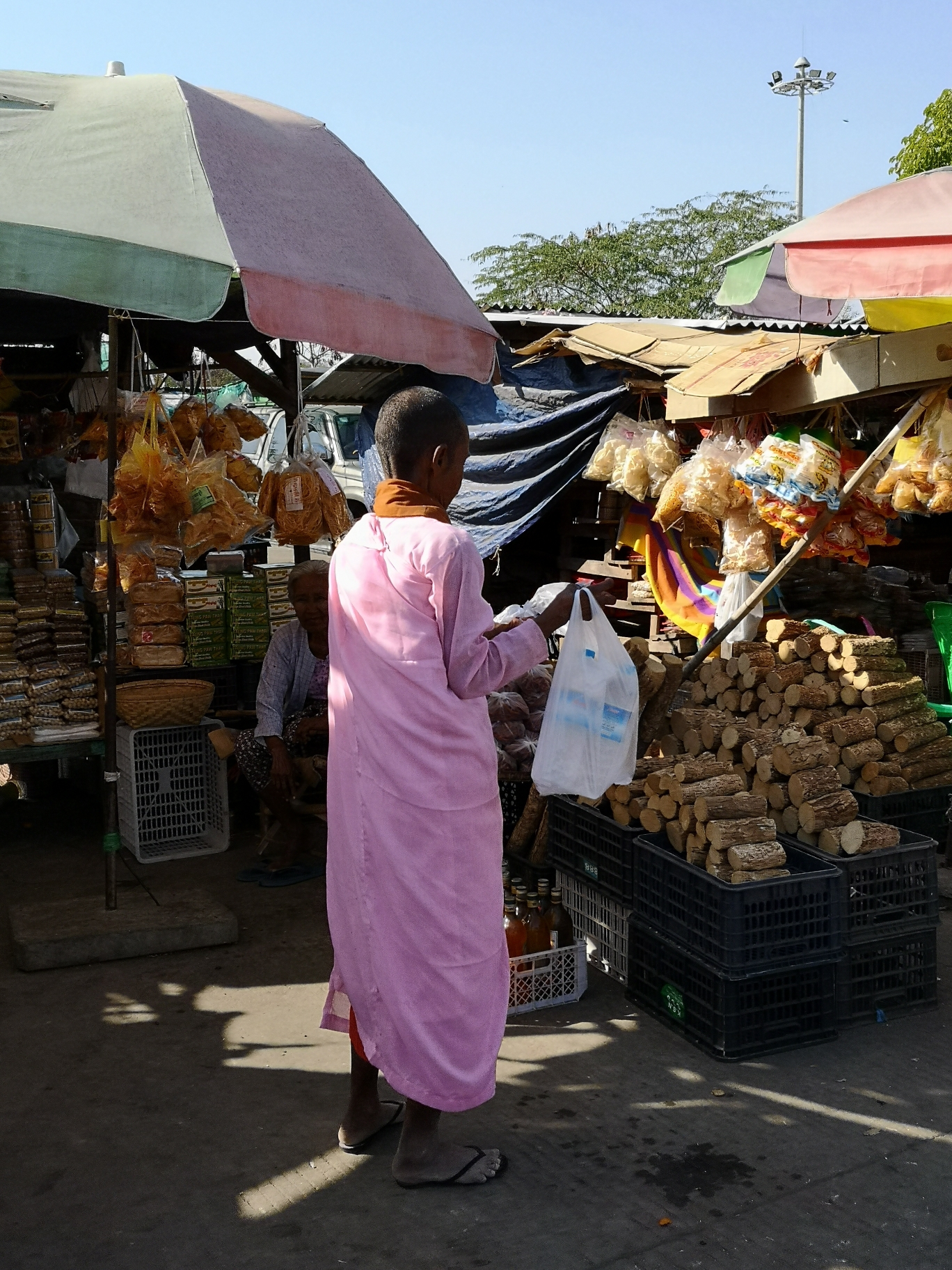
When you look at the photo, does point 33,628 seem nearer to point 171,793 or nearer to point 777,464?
point 171,793

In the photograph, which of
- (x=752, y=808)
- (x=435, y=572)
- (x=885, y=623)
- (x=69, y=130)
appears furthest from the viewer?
(x=885, y=623)

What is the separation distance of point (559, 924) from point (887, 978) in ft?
3.70

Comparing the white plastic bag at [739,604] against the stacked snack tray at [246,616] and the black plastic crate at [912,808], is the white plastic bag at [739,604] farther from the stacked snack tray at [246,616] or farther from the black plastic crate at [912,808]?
the stacked snack tray at [246,616]

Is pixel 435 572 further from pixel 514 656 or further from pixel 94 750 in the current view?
pixel 94 750

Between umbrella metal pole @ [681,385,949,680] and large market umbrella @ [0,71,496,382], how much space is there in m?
1.73

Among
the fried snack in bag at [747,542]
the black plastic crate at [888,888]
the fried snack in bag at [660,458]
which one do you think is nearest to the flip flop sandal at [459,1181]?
the black plastic crate at [888,888]

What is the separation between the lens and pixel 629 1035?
3.94m

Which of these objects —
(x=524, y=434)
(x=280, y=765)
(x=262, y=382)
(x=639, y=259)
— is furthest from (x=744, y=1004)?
(x=639, y=259)

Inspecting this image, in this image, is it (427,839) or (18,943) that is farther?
(18,943)

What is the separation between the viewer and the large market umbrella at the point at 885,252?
12.1ft

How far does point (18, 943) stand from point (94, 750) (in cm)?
115

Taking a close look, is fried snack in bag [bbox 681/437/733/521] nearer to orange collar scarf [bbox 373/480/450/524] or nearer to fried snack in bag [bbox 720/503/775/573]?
fried snack in bag [bbox 720/503/775/573]

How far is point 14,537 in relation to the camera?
6.33 metres

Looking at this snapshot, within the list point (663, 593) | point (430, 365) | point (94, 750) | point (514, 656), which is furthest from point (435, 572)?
point (663, 593)
